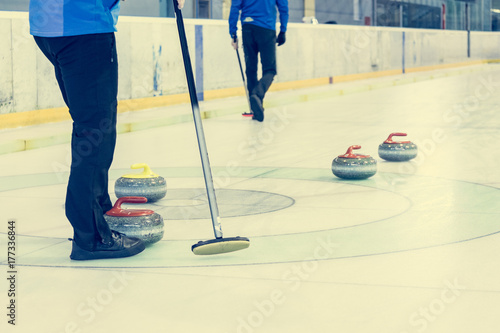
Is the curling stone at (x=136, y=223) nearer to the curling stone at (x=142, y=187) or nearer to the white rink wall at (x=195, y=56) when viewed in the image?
the curling stone at (x=142, y=187)

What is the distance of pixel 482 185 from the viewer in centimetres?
738

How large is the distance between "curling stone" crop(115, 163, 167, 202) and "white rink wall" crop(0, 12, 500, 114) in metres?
5.80

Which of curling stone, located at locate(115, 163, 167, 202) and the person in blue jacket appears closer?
the person in blue jacket

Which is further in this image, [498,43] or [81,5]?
[498,43]

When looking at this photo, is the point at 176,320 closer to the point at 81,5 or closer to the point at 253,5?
the point at 81,5

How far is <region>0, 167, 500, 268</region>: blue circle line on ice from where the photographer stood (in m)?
4.90

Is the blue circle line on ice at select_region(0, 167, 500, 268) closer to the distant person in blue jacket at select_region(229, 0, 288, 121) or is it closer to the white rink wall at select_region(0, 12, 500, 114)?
the distant person in blue jacket at select_region(229, 0, 288, 121)

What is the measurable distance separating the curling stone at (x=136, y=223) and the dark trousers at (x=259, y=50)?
26.1ft

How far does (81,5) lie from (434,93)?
1628cm

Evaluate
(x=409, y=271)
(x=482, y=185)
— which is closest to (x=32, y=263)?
(x=409, y=271)
